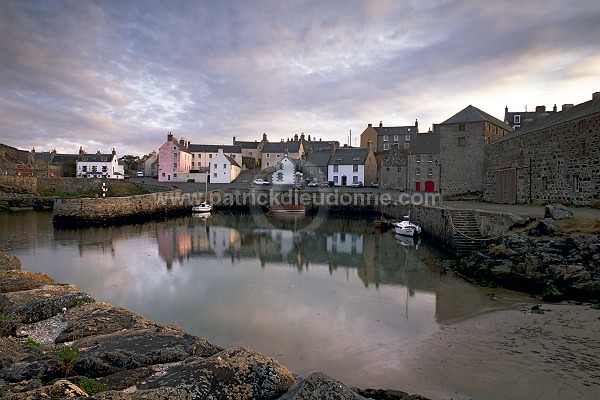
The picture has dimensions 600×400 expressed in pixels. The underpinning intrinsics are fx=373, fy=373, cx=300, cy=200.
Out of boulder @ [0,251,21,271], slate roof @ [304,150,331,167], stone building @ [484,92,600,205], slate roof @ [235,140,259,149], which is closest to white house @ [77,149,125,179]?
slate roof @ [235,140,259,149]

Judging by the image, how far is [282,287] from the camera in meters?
14.7

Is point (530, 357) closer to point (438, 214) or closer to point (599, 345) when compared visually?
point (599, 345)

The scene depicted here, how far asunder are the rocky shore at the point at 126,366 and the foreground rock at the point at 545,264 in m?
9.80

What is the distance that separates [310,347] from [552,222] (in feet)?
39.5

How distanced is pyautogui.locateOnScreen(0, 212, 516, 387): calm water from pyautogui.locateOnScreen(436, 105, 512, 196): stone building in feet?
46.8

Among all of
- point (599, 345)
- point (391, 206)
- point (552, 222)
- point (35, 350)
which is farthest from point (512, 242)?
point (391, 206)

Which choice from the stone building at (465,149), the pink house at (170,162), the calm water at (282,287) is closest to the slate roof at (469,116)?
the stone building at (465,149)

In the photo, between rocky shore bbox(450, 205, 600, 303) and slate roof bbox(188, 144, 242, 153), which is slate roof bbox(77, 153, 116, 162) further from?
rocky shore bbox(450, 205, 600, 303)

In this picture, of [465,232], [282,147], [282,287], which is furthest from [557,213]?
[282,147]

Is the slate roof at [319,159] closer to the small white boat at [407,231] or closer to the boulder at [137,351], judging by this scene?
the small white boat at [407,231]

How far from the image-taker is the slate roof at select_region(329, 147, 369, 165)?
61.8m

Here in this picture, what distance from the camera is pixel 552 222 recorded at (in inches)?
599

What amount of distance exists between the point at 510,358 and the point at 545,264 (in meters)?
6.97

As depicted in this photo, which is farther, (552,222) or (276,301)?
(552,222)
